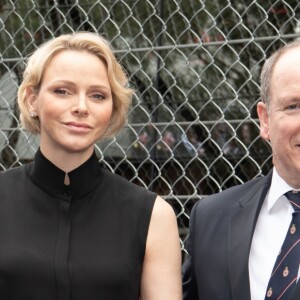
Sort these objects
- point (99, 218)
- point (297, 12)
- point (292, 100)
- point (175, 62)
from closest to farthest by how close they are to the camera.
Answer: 1. point (292, 100)
2. point (99, 218)
3. point (297, 12)
4. point (175, 62)

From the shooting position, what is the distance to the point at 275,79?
2.73 meters

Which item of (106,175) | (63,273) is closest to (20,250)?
(63,273)

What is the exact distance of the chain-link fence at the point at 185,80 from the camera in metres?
3.95

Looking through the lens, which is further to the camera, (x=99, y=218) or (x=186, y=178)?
(x=186, y=178)

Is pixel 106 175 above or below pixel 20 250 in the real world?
above

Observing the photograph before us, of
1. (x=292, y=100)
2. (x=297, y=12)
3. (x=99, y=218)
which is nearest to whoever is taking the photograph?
(x=292, y=100)

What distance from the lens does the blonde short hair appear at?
2785 millimetres

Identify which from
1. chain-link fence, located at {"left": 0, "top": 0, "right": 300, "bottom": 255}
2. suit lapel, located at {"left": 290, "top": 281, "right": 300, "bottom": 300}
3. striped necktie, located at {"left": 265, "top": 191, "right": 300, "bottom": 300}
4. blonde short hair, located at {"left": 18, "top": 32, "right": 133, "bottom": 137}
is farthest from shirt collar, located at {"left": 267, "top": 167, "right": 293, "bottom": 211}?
chain-link fence, located at {"left": 0, "top": 0, "right": 300, "bottom": 255}

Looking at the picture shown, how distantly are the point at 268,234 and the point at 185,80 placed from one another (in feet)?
5.24

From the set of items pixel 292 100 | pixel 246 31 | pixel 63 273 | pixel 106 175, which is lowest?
pixel 63 273

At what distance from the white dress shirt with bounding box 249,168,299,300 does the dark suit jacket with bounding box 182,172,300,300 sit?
2cm

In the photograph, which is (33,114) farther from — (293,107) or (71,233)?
(293,107)

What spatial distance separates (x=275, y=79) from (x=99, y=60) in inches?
Result: 20.8

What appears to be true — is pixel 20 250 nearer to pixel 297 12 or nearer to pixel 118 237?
pixel 118 237
